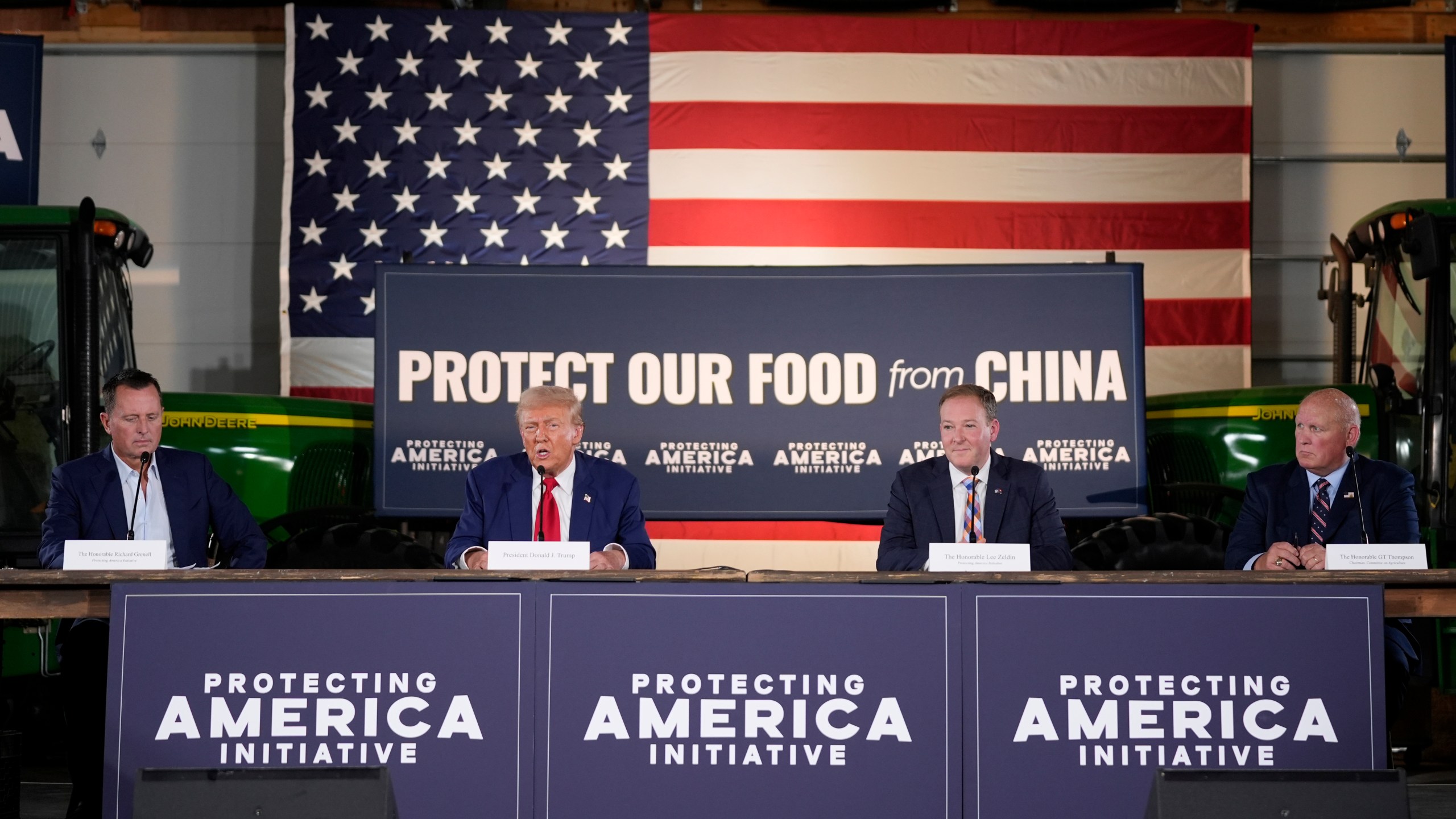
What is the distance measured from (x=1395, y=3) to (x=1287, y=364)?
8.68 ft

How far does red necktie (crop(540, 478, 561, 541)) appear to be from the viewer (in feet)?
15.3

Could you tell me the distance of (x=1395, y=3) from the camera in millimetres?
9180

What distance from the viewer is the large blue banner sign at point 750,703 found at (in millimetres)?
3348

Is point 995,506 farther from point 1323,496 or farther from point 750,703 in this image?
point 750,703

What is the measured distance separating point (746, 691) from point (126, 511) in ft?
8.20

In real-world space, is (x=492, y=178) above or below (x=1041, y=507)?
above

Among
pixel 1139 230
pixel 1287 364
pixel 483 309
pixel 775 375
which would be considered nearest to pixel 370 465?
pixel 483 309

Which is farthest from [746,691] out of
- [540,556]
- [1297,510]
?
[1297,510]

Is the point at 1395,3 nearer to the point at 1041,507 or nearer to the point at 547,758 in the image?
the point at 1041,507

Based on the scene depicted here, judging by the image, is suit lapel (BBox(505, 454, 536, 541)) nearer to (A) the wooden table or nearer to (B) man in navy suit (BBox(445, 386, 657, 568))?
(B) man in navy suit (BBox(445, 386, 657, 568))

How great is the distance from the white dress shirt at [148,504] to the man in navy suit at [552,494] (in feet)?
3.29

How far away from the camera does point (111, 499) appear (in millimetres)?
4566

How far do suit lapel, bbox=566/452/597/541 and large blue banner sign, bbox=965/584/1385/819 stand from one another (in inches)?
66.8

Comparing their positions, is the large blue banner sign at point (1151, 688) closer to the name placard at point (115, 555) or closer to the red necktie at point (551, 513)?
the red necktie at point (551, 513)
